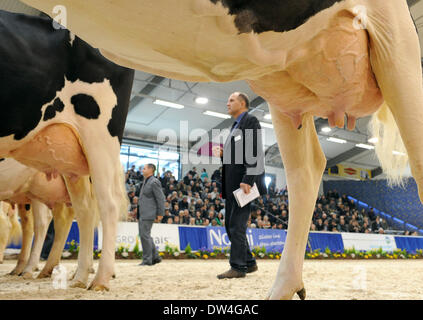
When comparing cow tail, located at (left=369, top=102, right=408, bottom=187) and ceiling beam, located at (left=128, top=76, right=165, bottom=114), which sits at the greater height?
ceiling beam, located at (left=128, top=76, right=165, bottom=114)

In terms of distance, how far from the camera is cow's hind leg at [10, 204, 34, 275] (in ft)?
12.5

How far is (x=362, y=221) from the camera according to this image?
60.4 feet

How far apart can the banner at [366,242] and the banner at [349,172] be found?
1346 centimetres

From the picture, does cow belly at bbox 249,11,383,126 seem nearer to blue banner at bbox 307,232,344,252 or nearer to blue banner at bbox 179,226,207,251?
blue banner at bbox 179,226,207,251

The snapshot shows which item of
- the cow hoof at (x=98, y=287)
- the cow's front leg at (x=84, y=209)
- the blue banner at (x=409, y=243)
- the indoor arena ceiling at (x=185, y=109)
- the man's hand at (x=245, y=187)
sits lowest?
the blue banner at (x=409, y=243)

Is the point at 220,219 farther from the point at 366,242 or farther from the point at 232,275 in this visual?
the point at 232,275

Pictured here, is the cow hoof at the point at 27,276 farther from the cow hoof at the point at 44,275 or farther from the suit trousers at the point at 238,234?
the suit trousers at the point at 238,234

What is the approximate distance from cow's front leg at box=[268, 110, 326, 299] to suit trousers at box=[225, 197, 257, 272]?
1.95 m

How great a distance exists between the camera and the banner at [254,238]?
8922 millimetres

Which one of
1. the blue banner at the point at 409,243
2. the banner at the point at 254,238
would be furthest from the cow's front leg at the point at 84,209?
the blue banner at the point at 409,243

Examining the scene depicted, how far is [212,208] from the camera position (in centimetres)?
1351

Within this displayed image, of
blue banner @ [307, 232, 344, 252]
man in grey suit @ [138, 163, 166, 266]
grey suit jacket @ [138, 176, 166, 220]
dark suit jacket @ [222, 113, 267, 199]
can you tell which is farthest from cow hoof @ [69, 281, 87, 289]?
blue banner @ [307, 232, 344, 252]
